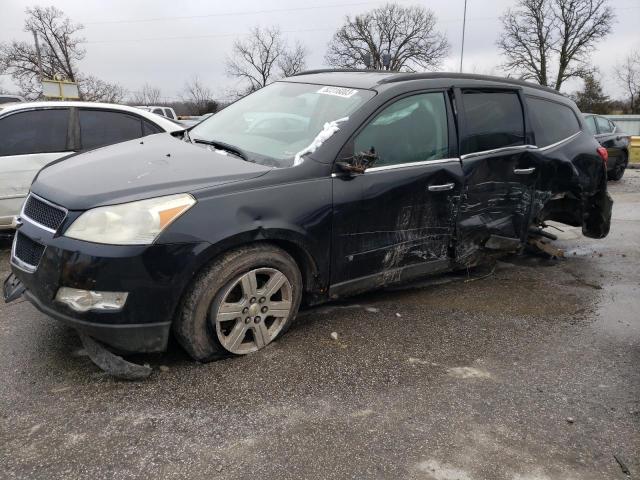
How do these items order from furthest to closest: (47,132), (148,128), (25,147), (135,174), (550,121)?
(148,128), (47,132), (25,147), (550,121), (135,174)

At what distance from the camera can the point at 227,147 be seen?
349 cm

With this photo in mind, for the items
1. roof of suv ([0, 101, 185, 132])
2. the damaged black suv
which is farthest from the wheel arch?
roof of suv ([0, 101, 185, 132])

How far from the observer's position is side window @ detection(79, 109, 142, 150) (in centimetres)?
541

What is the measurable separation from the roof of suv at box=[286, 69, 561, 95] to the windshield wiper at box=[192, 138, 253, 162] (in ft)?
3.14

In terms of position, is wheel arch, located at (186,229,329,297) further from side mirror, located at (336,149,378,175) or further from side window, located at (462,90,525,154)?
side window, located at (462,90,525,154)

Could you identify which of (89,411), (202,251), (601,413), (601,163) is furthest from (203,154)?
(601,163)

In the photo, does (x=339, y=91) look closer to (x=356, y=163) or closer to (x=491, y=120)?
(x=356, y=163)

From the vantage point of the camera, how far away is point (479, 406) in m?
2.71

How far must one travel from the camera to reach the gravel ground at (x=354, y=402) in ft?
7.39

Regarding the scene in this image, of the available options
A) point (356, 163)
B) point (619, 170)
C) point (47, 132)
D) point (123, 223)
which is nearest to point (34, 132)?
point (47, 132)

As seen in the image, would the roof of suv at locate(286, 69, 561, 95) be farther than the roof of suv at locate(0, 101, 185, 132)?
No

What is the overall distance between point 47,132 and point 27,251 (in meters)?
2.84

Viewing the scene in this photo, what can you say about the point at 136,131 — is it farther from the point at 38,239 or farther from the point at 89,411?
the point at 89,411

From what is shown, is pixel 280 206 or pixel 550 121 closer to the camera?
pixel 280 206
